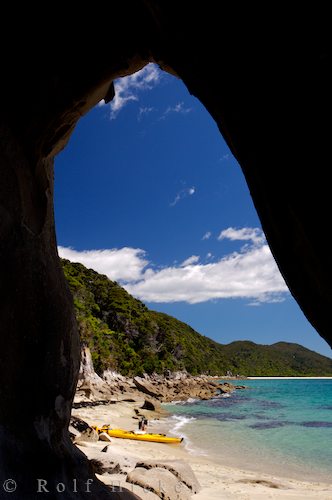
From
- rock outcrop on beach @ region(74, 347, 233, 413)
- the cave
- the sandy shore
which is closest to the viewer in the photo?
the cave

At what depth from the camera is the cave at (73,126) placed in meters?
2.39

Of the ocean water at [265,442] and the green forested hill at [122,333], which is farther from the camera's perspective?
the green forested hill at [122,333]

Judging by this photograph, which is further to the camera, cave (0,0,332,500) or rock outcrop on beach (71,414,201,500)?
rock outcrop on beach (71,414,201,500)

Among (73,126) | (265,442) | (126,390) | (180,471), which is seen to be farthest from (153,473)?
(126,390)

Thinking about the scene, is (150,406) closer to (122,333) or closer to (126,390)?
(126,390)

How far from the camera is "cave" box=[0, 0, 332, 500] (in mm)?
2389

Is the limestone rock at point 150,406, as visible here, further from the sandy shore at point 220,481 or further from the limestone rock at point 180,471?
the limestone rock at point 180,471

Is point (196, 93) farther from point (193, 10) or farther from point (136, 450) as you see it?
point (136, 450)

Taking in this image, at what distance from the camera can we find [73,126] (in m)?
Answer: 6.55

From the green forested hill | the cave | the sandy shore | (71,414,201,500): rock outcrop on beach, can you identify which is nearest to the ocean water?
the sandy shore

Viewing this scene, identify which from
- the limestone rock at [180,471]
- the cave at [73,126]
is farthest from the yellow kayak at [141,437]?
the cave at [73,126]

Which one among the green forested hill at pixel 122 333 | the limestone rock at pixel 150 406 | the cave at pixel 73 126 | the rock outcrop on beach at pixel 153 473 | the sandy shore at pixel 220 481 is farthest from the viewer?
the green forested hill at pixel 122 333

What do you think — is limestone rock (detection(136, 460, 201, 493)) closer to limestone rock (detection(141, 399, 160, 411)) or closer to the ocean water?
the ocean water

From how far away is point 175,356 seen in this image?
7088cm
